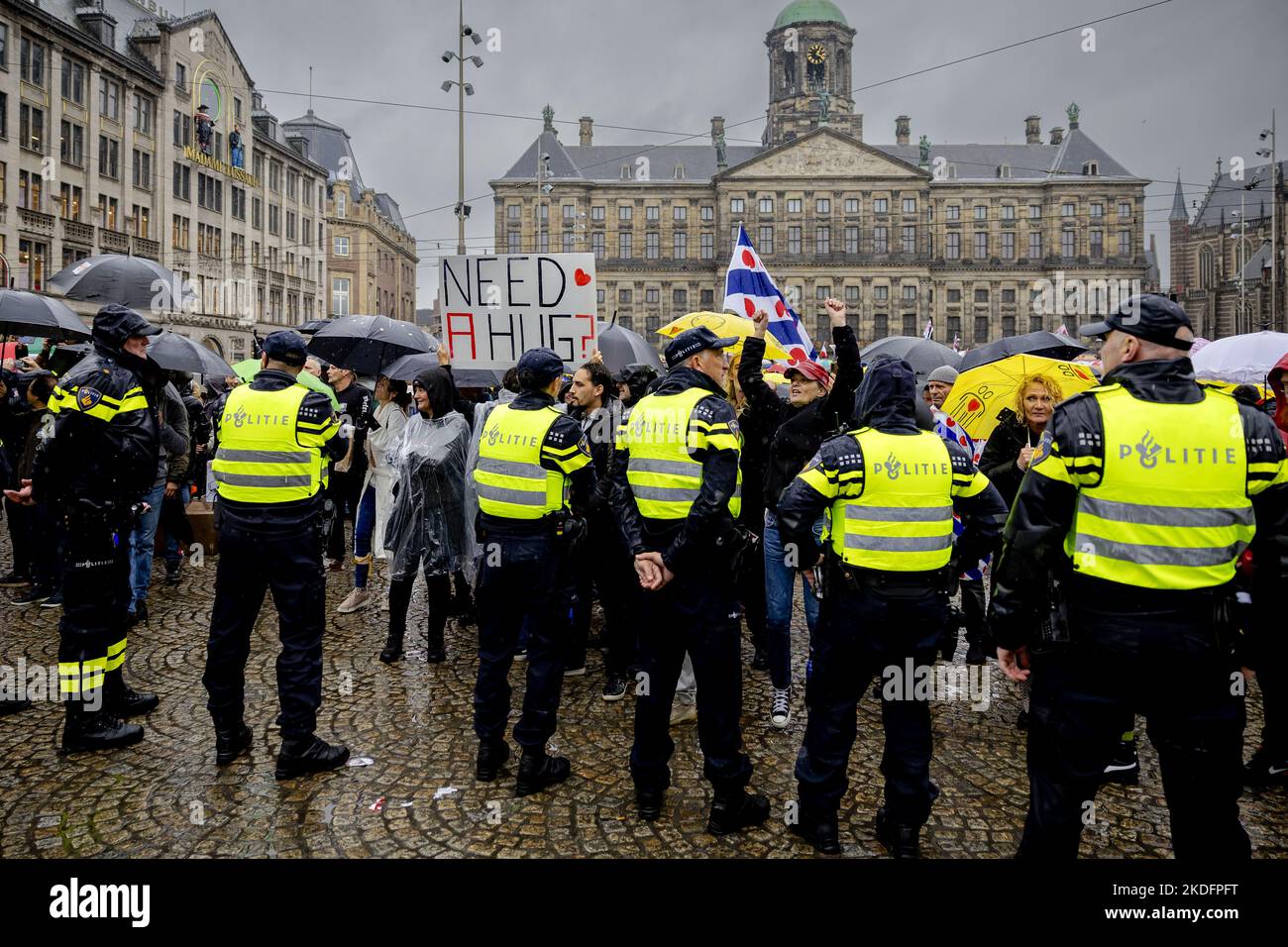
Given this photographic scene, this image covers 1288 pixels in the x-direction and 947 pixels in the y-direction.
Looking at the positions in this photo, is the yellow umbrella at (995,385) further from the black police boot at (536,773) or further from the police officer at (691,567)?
the black police boot at (536,773)

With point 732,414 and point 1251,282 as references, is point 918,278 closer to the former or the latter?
point 1251,282

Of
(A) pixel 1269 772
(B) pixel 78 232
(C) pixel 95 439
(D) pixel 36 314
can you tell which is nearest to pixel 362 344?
(D) pixel 36 314

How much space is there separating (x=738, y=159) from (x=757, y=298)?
8263 centimetres

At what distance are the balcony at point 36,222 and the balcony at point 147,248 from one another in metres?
4.48

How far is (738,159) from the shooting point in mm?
84375

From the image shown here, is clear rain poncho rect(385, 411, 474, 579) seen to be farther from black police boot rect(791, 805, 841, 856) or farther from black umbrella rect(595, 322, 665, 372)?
black police boot rect(791, 805, 841, 856)

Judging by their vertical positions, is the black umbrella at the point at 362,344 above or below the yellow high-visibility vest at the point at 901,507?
above

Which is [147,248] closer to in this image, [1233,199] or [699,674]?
[699,674]

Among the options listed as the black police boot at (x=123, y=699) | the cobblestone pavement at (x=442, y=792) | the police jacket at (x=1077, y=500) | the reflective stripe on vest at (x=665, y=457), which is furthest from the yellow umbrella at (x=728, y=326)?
the black police boot at (x=123, y=699)

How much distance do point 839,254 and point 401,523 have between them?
259ft

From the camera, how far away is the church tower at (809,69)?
8150 centimetres

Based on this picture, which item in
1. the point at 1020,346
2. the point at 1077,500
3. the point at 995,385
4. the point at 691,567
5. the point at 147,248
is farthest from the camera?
the point at 147,248

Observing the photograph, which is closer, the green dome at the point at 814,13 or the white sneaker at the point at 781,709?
the white sneaker at the point at 781,709
